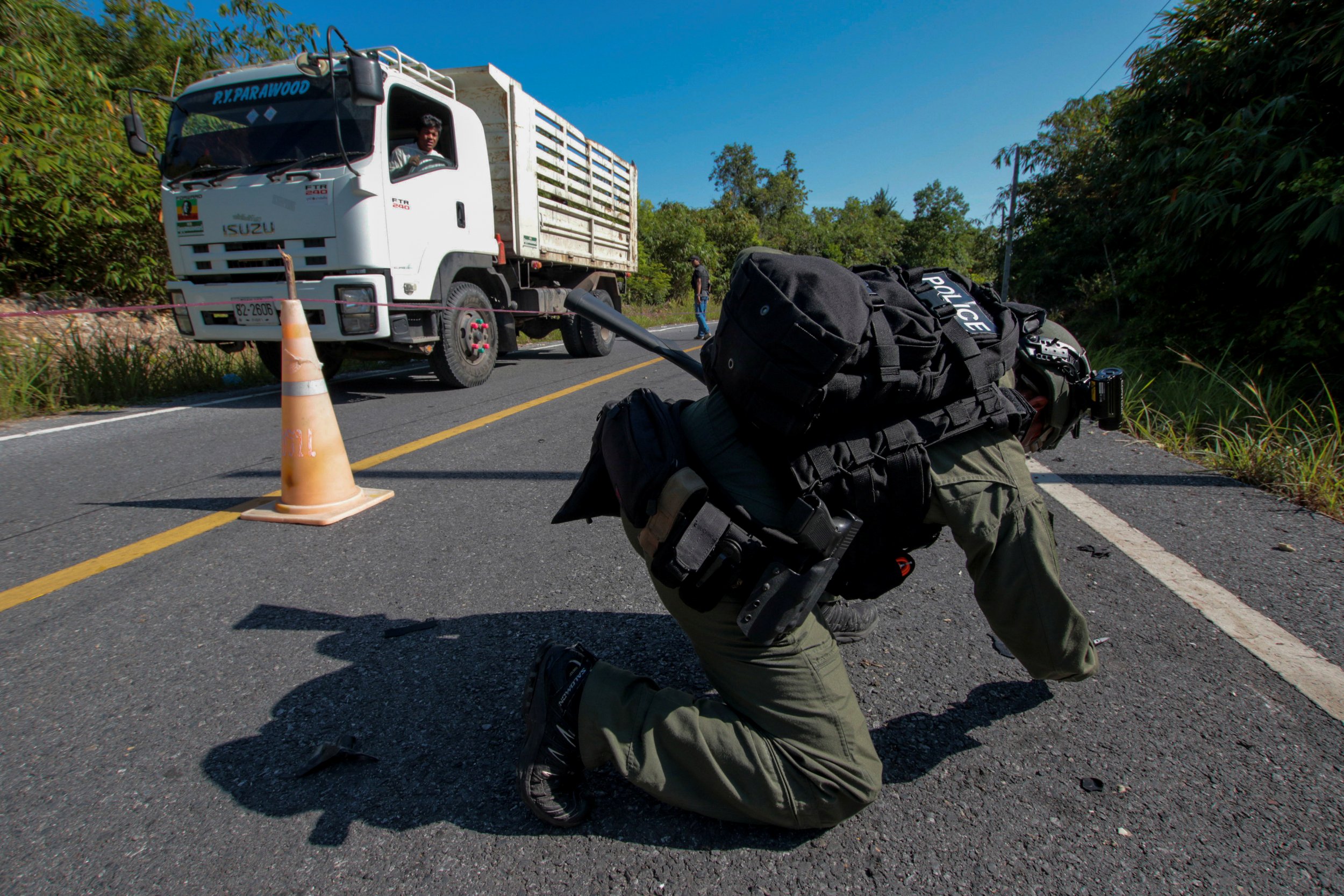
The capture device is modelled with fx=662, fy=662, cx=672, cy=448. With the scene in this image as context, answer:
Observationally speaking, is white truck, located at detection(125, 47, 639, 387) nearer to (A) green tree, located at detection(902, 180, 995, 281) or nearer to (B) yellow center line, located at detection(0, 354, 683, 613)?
(B) yellow center line, located at detection(0, 354, 683, 613)

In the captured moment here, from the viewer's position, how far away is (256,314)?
551 centimetres

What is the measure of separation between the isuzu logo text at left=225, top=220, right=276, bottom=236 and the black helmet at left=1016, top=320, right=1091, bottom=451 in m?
5.69

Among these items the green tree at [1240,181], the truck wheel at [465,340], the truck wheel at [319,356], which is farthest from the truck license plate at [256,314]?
the green tree at [1240,181]

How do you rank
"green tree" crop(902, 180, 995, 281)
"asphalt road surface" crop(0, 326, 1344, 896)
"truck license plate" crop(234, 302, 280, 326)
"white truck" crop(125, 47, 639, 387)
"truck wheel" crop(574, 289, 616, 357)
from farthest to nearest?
1. "green tree" crop(902, 180, 995, 281)
2. "truck wheel" crop(574, 289, 616, 357)
3. "truck license plate" crop(234, 302, 280, 326)
4. "white truck" crop(125, 47, 639, 387)
5. "asphalt road surface" crop(0, 326, 1344, 896)

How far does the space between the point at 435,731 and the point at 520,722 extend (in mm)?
207

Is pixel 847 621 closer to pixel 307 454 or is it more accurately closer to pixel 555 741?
pixel 555 741

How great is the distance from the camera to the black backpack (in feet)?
4.27

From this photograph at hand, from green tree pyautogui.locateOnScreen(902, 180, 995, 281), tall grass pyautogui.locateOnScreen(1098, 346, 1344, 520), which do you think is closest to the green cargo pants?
tall grass pyautogui.locateOnScreen(1098, 346, 1344, 520)

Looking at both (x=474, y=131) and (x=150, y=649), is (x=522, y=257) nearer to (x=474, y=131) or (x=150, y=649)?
(x=474, y=131)

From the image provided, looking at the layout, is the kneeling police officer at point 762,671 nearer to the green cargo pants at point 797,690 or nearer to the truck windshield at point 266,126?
the green cargo pants at point 797,690

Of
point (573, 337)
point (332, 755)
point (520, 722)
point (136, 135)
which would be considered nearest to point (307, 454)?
point (332, 755)

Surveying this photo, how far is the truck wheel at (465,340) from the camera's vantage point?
621cm

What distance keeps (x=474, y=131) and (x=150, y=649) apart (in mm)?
6048

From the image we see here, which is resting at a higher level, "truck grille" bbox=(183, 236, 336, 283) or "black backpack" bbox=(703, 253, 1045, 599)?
"truck grille" bbox=(183, 236, 336, 283)
